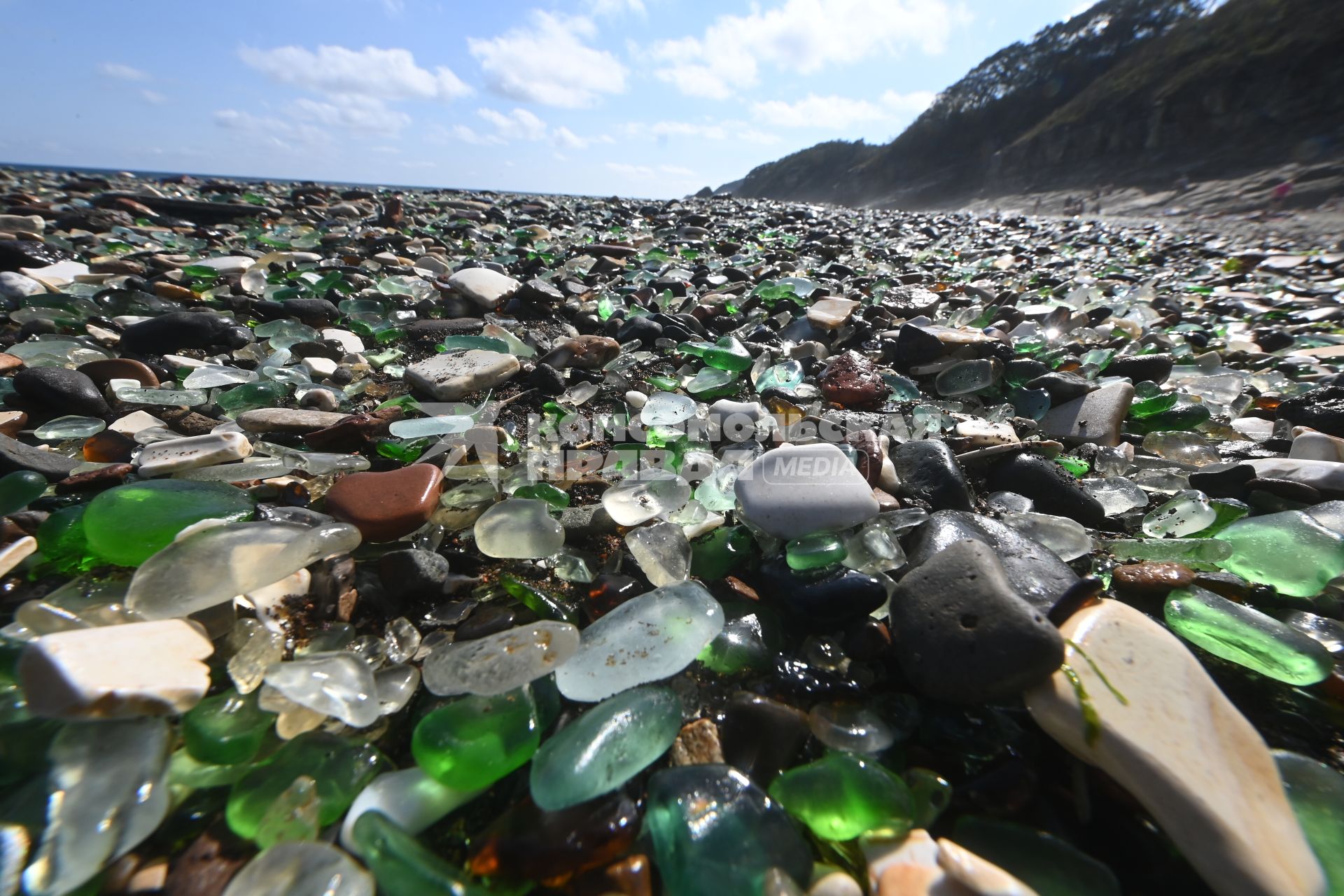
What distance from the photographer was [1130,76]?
1567 cm

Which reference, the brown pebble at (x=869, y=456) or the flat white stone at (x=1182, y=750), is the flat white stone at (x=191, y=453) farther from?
the flat white stone at (x=1182, y=750)

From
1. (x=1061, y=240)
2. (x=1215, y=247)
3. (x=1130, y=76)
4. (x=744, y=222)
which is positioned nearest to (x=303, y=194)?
(x=744, y=222)

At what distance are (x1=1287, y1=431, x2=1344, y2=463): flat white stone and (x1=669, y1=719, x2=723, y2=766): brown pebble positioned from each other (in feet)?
4.62

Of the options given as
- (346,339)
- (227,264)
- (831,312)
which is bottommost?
(346,339)

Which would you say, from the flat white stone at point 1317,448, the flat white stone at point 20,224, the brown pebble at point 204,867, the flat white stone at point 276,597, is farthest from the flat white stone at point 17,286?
the flat white stone at point 1317,448

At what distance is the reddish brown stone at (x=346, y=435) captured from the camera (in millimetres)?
1348

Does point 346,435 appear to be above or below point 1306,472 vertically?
below

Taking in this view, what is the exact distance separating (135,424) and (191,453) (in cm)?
31

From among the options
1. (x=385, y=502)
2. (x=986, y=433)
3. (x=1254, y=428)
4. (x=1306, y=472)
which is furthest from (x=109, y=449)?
(x=1254, y=428)

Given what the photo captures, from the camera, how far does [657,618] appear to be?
81 centimetres

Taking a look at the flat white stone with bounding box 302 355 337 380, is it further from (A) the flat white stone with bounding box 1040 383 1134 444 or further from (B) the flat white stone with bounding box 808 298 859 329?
(A) the flat white stone with bounding box 1040 383 1134 444

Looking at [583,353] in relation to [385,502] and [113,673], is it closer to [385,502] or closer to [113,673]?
[385,502]

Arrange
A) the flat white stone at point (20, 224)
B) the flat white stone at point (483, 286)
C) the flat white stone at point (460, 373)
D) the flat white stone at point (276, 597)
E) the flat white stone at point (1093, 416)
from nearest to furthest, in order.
Result: the flat white stone at point (276, 597), the flat white stone at point (1093, 416), the flat white stone at point (460, 373), the flat white stone at point (483, 286), the flat white stone at point (20, 224)

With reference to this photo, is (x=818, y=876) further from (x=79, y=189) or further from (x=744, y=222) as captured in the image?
(x=79, y=189)
